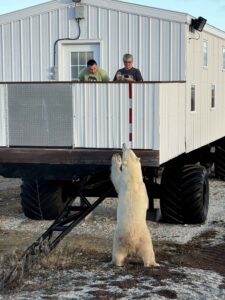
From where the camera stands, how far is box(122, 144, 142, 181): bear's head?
21.6ft

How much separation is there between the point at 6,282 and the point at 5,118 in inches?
81.8

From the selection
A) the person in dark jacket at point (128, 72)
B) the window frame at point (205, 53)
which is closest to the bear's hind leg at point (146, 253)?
the person in dark jacket at point (128, 72)

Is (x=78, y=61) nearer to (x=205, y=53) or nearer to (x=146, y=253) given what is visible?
(x=205, y=53)

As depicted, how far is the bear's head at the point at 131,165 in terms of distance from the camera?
6598 mm

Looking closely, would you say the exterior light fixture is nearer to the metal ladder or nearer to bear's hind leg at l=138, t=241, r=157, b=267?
the metal ladder

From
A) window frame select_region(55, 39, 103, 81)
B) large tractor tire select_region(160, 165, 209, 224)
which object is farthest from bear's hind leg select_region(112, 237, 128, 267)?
window frame select_region(55, 39, 103, 81)

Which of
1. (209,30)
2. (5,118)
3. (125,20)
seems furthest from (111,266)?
(209,30)

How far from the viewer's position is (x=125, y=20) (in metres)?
9.94

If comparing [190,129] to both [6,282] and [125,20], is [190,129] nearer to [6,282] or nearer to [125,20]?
[125,20]

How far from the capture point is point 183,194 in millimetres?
8773

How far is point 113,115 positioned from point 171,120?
0.97m

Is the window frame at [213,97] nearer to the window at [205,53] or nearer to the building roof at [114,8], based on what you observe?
the window at [205,53]

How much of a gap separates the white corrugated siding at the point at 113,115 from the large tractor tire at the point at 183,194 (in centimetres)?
200

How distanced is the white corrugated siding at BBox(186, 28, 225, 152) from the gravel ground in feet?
4.72
